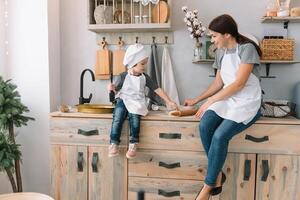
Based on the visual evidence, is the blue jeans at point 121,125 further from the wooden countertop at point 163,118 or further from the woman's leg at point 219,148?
the woman's leg at point 219,148

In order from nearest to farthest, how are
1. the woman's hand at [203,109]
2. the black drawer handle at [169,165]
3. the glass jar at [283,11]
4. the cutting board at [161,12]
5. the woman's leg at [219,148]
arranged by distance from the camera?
the woman's leg at [219,148]
the woman's hand at [203,109]
the black drawer handle at [169,165]
the glass jar at [283,11]
the cutting board at [161,12]

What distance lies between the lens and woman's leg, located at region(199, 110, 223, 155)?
1.79 meters

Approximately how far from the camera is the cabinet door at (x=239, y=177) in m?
1.88

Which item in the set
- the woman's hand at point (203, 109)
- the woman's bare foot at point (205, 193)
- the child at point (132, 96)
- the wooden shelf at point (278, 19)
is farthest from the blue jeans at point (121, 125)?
the wooden shelf at point (278, 19)

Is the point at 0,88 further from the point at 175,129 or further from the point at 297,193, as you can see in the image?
the point at 297,193

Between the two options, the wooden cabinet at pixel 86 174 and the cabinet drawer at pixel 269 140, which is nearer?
the cabinet drawer at pixel 269 140

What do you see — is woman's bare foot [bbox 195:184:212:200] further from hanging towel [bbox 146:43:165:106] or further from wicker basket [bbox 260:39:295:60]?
wicker basket [bbox 260:39:295:60]

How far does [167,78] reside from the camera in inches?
92.0

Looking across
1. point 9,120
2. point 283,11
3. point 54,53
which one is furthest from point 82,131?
point 283,11

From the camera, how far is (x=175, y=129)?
1.91m

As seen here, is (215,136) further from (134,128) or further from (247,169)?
(134,128)

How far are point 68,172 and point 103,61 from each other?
85 cm

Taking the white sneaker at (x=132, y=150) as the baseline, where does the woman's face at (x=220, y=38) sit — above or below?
above

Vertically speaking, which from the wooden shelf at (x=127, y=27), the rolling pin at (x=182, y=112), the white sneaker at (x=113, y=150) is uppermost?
the wooden shelf at (x=127, y=27)
